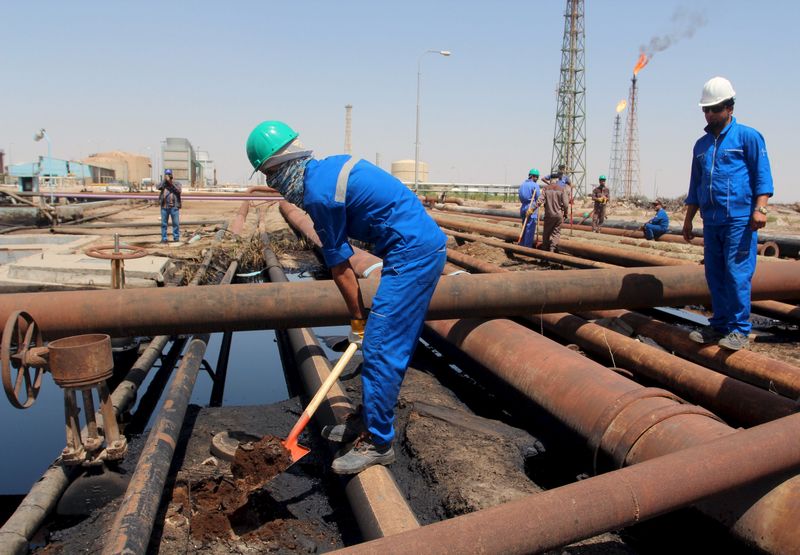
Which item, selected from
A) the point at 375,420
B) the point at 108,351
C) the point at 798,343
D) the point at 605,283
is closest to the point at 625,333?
the point at 605,283

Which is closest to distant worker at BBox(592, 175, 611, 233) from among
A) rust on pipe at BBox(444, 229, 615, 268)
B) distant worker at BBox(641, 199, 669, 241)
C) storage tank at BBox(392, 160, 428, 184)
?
distant worker at BBox(641, 199, 669, 241)

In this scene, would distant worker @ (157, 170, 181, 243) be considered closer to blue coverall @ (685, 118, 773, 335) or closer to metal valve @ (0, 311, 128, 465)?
metal valve @ (0, 311, 128, 465)

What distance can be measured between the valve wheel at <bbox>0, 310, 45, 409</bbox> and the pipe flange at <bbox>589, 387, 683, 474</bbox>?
244cm

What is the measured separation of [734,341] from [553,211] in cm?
634

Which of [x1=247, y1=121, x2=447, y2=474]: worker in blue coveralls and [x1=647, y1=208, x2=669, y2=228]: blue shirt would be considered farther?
[x1=647, y1=208, x2=669, y2=228]: blue shirt

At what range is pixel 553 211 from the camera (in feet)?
32.2

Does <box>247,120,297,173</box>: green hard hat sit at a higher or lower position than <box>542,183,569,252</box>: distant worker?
higher

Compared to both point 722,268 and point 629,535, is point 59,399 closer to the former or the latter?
point 629,535

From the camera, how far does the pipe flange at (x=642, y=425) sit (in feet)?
8.44

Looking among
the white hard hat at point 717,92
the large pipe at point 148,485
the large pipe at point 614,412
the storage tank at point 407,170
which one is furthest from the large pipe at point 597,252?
the storage tank at point 407,170

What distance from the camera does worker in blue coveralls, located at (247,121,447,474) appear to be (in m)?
2.69

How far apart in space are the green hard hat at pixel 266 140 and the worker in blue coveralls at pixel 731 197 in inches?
97.5

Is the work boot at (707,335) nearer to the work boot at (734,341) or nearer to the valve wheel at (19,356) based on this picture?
the work boot at (734,341)

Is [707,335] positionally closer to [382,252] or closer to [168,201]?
[382,252]
